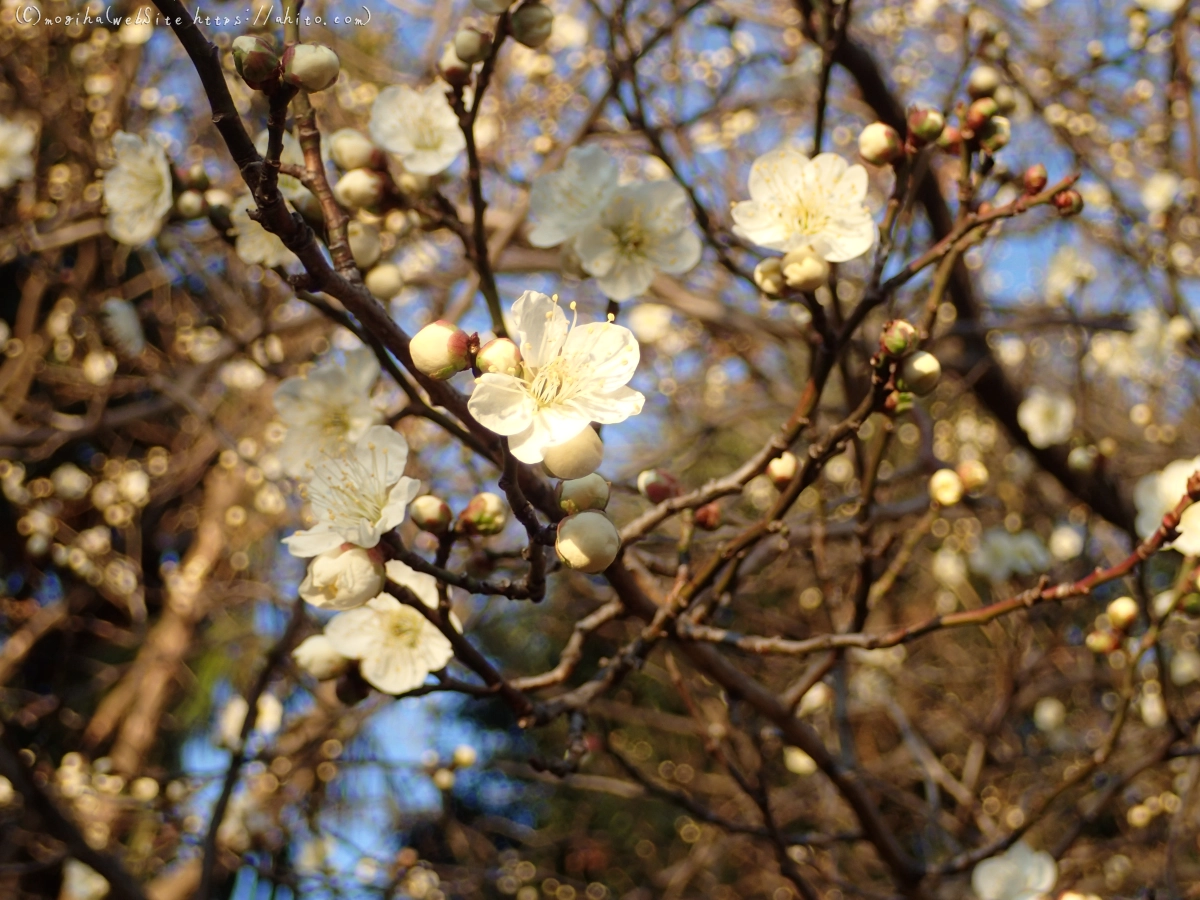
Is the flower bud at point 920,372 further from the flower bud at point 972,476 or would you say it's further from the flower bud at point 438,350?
the flower bud at point 438,350

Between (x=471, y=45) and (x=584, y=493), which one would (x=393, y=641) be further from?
(x=471, y=45)

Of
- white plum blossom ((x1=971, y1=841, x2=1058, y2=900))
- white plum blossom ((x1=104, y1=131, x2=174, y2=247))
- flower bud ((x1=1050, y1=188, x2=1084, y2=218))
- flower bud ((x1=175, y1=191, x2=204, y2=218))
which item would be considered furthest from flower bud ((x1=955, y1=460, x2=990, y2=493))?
white plum blossom ((x1=104, y1=131, x2=174, y2=247))

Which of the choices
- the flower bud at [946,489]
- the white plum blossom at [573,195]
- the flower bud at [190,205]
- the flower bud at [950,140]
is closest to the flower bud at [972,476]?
the flower bud at [946,489]

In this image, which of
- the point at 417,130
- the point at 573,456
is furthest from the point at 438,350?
the point at 417,130

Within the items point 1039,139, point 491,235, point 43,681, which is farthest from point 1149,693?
point 43,681

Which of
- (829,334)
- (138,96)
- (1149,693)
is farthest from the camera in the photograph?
(138,96)

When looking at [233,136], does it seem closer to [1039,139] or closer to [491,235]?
[491,235]

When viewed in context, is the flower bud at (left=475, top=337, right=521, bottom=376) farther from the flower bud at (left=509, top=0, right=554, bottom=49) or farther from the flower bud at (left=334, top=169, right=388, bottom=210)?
the flower bud at (left=509, top=0, right=554, bottom=49)
